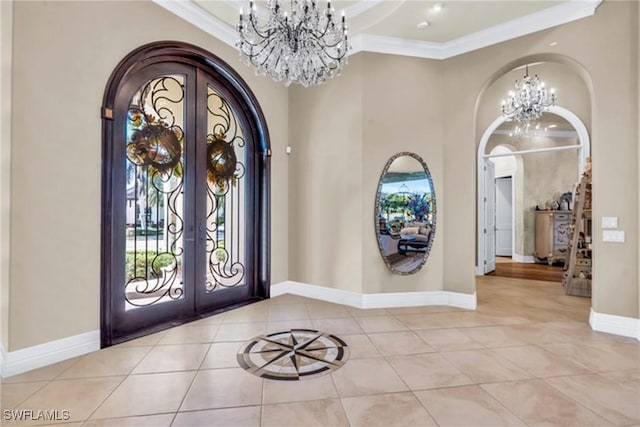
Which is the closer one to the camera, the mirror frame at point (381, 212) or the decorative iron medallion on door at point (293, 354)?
the decorative iron medallion on door at point (293, 354)

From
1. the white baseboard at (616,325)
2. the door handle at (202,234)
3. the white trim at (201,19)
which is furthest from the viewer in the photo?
the door handle at (202,234)

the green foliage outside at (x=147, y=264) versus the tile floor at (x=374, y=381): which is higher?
the green foliage outside at (x=147, y=264)

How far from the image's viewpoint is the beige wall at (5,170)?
8.23ft

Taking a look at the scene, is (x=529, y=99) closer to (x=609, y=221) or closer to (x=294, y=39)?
(x=609, y=221)

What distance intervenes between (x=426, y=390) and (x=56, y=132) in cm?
378

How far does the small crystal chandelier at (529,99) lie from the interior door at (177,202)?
510cm

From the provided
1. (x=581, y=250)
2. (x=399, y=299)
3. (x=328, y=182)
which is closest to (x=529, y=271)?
(x=581, y=250)

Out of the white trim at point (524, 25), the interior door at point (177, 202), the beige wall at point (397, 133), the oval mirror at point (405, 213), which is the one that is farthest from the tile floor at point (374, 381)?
the white trim at point (524, 25)

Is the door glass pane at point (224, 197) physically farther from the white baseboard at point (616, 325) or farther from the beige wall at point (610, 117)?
the white baseboard at point (616, 325)

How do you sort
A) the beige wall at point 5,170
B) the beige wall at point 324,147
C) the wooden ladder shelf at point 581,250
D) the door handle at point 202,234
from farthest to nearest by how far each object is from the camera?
the wooden ladder shelf at point 581,250 → the door handle at point 202,234 → the beige wall at point 324,147 → the beige wall at point 5,170

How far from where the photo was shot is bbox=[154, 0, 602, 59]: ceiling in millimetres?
3619

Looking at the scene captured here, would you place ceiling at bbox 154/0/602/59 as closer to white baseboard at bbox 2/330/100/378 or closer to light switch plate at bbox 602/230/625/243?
light switch plate at bbox 602/230/625/243

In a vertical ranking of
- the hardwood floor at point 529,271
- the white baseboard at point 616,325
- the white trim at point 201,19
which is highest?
the white trim at point 201,19

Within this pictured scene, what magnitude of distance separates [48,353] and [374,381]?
282 centimetres
